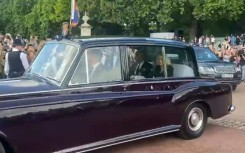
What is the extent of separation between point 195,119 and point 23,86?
331 cm

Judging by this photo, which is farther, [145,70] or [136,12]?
[136,12]

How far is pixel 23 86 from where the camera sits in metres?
5.68

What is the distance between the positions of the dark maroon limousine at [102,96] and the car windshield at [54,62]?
0.05 feet

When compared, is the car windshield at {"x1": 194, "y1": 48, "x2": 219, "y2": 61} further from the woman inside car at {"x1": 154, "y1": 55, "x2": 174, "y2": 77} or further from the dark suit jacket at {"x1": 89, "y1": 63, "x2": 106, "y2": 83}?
the dark suit jacket at {"x1": 89, "y1": 63, "x2": 106, "y2": 83}

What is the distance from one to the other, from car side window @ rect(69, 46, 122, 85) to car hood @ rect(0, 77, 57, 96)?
38 cm

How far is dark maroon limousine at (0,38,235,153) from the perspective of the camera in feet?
17.4

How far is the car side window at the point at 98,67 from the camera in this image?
5918 mm

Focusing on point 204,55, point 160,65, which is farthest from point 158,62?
point 204,55

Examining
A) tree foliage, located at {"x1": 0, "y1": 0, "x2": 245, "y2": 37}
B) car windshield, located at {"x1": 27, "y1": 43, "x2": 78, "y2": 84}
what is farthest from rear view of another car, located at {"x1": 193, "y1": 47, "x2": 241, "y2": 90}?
tree foliage, located at {"x1": 0, "y1": 0, "x2": 245, "y2": 37}

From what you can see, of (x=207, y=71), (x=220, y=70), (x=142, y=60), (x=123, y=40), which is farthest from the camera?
(x=220, y=70)

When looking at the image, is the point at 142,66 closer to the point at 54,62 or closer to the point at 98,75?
the point at 98,75

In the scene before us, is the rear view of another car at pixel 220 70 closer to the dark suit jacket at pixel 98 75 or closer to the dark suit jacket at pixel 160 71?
the dark suit jacket at pixel 160 71

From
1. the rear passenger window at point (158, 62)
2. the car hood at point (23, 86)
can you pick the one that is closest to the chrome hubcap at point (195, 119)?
the rear passenger window at point (158, 62)

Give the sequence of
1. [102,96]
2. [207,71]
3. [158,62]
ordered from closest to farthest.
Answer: [102,96] < [158,62] < [207,71]
